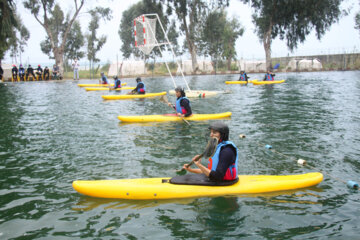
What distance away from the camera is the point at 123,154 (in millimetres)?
8250

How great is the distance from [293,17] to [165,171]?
39.6 m

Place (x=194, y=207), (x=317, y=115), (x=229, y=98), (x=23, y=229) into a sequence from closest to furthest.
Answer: (x=23, y=229)
(x=194, y=207)
(x=317, y=115)
(x=229, y=98)

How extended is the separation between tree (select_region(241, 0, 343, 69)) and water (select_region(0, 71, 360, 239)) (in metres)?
28.9

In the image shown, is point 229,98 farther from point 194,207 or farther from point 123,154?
point 194,207

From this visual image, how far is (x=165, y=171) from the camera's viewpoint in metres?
6.93

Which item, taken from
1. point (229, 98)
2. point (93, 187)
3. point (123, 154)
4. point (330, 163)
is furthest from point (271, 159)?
point (229, 98)

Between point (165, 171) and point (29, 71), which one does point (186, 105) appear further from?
point (29, 71)

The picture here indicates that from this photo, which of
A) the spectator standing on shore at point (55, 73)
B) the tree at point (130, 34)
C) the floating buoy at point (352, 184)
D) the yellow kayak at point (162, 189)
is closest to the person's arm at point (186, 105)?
the yellow kayak at point (162, 189)

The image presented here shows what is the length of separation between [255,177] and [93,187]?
2.89m

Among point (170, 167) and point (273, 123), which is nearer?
point (170, 167)

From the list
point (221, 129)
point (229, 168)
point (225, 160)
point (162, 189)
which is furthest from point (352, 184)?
point (162, 189)

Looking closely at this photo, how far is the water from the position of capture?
471 cm

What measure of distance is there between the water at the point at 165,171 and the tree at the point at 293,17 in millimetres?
28943

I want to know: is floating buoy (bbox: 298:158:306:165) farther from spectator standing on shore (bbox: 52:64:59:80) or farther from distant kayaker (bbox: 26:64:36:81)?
spectator standing on shore (bbox: 52:64:59:80)
